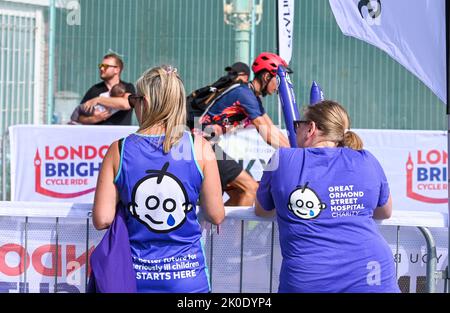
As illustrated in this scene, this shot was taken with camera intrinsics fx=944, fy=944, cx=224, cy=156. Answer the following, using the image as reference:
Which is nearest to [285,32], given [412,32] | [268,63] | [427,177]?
[268,63]

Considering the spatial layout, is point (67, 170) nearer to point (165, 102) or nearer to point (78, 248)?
point (78, 248)

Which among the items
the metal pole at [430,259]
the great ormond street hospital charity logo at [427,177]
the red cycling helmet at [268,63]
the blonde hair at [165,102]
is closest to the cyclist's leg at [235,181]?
the red cycling helmet at [268,63]

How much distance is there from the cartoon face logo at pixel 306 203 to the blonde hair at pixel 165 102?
0.67 m

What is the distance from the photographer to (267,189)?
499 cm

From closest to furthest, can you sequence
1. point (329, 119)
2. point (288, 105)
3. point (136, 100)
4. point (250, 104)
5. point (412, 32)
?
point (136, 100) → point (329, 119) → point (412, 32) → point (288, 105) → point (250, 104)

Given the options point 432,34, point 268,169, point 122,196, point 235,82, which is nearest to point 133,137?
point 122,196

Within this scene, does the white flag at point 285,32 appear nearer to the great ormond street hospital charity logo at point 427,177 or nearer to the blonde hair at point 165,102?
the great ormond street hospital charity logo at point 427,177

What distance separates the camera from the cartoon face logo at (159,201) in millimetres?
4605

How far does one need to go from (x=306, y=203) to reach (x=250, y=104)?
281 centimetres

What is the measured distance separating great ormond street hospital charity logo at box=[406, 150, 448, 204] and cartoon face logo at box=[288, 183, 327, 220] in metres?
6.42

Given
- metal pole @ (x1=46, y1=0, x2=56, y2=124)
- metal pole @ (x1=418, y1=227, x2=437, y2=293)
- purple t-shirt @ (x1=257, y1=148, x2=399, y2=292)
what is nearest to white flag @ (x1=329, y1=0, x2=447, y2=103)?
metal pole @ (x1=418, y1=227, x2=437, y2=293)

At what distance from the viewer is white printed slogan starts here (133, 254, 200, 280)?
15.2 ft

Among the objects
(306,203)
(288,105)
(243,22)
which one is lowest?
(306,203)

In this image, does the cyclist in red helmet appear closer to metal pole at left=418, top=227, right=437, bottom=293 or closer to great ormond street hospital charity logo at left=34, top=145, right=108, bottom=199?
metal pole at left=418, top=227, right=437, bottom=293
